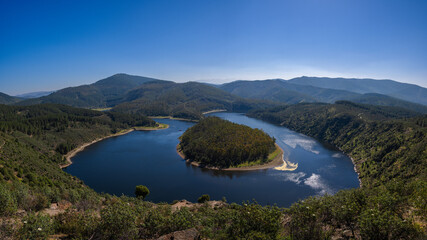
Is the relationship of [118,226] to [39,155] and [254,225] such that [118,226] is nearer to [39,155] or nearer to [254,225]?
[254,225]

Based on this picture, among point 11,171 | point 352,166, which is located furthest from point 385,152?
point 11,171

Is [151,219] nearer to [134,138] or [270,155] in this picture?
[270,155]

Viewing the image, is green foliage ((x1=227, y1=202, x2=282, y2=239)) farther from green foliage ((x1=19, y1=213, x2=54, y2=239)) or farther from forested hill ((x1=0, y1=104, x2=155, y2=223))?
forested hill ((x1=0, y1=104, x2=155, y2=223))

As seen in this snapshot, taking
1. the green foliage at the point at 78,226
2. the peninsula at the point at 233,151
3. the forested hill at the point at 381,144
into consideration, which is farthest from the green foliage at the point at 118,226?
the peninsula at the point at 233,151

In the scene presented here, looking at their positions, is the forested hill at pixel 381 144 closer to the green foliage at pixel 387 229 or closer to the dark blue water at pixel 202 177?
the dark blue water at pixel 202 177

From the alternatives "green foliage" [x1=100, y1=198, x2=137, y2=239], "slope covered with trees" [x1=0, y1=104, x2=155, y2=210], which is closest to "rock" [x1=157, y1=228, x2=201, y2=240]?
"green foliage" [x1=100, y1=198, x2=137, y2=239]
